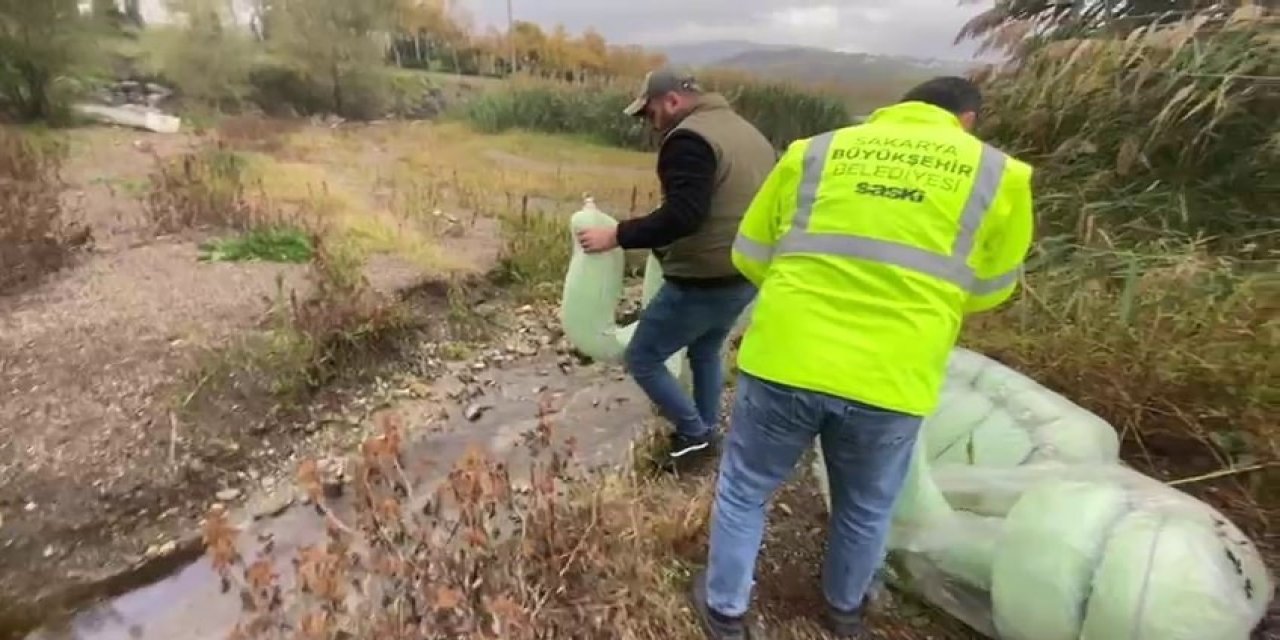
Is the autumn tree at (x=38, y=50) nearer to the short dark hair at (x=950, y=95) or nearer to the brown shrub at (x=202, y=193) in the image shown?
the brown shrub at (x=202, y=193)

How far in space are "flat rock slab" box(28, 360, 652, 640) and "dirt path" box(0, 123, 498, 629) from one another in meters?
0.21

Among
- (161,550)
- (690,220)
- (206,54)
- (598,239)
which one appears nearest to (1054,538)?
(690,220)

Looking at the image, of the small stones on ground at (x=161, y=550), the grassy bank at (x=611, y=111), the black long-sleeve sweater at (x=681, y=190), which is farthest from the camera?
the grassy bank at (x=611, y=111)

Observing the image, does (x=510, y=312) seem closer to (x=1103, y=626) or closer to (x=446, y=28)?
(x=446, y=28)

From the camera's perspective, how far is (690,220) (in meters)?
2.64

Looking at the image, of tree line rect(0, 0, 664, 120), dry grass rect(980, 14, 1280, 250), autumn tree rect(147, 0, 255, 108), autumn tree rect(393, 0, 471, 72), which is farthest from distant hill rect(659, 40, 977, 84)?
autumn tree rect(147, 0, 255, 108)

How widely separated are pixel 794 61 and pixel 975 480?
284 cm

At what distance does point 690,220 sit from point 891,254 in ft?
2.76

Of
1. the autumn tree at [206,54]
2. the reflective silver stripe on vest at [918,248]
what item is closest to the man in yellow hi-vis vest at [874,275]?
the reflective silver stripe on vest at [918,248]

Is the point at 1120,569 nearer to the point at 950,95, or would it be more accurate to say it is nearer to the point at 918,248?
the point at 918,248

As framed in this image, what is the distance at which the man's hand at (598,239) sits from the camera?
289 cm

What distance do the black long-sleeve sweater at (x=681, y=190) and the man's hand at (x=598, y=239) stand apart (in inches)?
7.9

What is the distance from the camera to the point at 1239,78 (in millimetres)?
3422

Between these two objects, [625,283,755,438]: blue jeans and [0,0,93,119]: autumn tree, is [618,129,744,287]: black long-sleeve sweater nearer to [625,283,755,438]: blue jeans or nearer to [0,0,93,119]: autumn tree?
[625,283,755,438]: blue jeans
